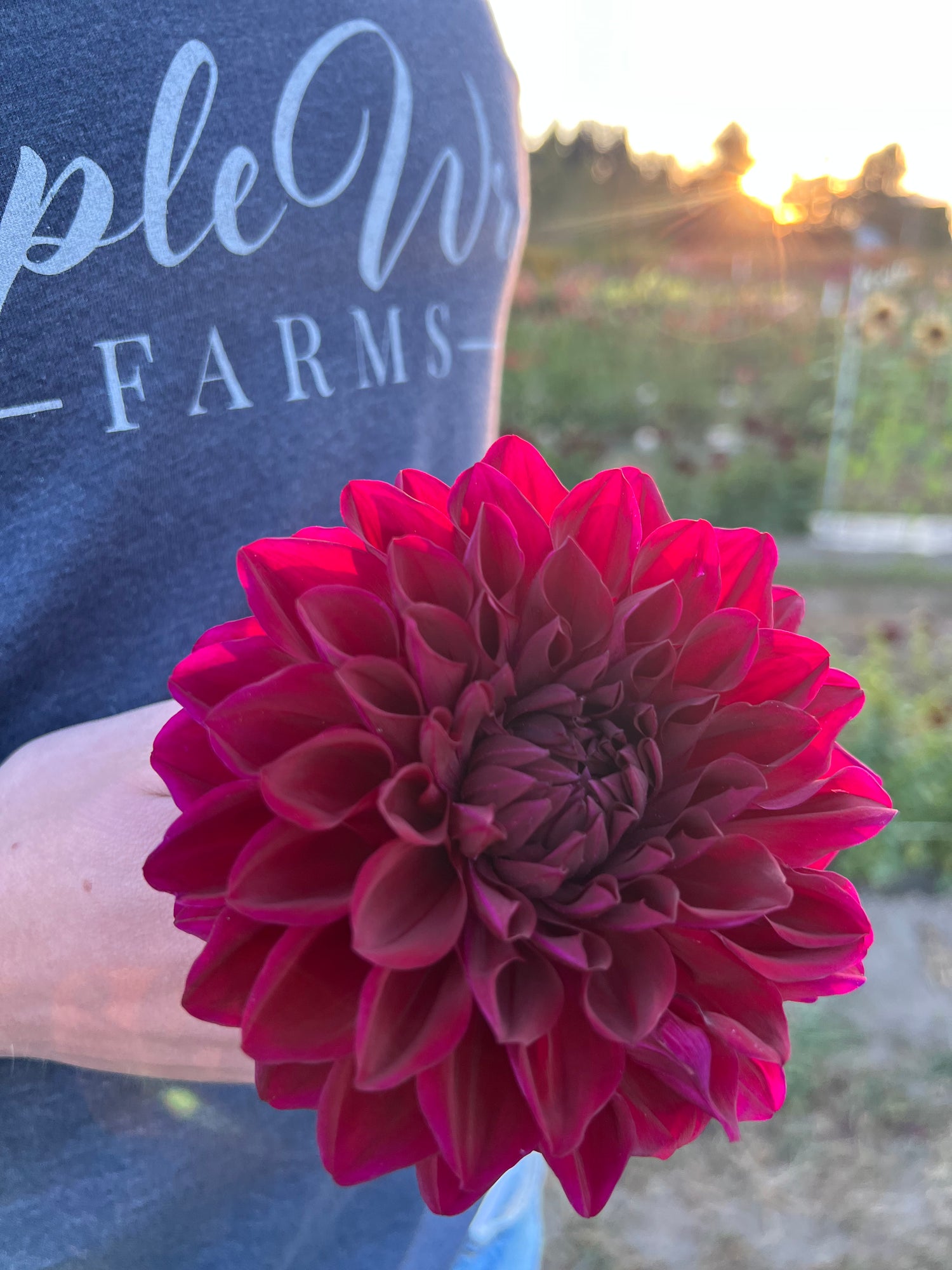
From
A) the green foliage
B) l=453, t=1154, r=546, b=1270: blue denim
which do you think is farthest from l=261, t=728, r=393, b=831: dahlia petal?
the green foliage

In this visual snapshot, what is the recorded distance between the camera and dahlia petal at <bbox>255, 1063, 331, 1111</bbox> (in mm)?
511

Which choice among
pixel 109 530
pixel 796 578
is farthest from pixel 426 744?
pixel 796 578

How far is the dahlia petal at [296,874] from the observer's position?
1.54ft

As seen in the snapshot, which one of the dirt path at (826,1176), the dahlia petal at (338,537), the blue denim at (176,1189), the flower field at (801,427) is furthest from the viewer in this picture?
the flower field at (801,427)

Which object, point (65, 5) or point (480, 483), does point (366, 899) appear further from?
point (65, 5)

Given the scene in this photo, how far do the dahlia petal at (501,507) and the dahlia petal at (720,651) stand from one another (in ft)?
0.32

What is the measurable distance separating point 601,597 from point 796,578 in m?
5.49

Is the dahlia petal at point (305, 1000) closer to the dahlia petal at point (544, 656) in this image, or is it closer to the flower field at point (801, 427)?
the dahlia petal at point (544, 656)

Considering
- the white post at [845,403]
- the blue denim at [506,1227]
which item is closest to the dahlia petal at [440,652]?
the blue denim at [506,1227]

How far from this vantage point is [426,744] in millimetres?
496

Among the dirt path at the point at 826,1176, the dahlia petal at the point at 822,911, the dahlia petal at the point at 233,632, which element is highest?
the dahlia petal at the point at 233,632

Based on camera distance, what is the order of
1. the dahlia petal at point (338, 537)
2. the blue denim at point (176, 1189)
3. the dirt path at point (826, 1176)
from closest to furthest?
the dahlia petal at point (338, 537), the blue denim at point (176, 1189), the dirt path at point (826, 1176)

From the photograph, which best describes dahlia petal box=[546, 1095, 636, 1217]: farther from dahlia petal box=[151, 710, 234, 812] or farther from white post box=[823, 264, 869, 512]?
white post box=[823, 264, 869, 512]

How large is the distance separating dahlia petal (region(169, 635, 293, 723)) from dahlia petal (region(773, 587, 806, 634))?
310mm
